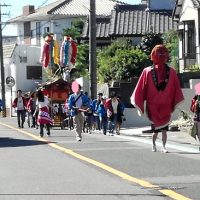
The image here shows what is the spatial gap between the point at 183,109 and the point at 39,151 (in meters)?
12.9

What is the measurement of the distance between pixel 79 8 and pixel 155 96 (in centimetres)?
5500

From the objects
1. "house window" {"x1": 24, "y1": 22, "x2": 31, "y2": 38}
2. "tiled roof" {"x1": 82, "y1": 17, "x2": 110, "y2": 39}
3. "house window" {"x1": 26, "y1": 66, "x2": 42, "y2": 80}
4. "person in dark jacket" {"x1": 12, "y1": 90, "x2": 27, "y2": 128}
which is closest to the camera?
"person in dark jacket" {"x1": 12, "y1": 90, "x2": 27, "y2": 128}

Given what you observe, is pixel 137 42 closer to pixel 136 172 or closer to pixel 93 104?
pixel 93 104

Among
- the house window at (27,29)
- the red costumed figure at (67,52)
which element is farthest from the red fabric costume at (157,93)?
the house window at (27,29)

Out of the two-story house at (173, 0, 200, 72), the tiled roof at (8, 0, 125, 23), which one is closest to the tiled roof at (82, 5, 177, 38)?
the two-story house at (173, 0, 200, 72)

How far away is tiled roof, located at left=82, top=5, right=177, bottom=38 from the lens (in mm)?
49875

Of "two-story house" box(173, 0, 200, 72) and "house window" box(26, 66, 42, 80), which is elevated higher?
"two-story house" box(173, 0, 200, 72)

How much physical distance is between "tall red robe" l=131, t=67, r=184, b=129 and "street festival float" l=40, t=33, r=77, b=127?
632 inches

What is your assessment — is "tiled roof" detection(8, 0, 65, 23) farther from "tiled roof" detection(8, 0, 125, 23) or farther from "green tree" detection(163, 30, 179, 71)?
"green tree" detection(163, 30, 179, 71)

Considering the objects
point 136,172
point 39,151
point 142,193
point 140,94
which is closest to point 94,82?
point 39,151

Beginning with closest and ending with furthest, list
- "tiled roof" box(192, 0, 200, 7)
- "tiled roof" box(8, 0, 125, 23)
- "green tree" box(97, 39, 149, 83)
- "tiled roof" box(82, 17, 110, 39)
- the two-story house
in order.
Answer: "green tree" box(97, 39, 149, 83), "tiled roof" box(192, 0, 200, 7), the two-story house, "tiled roof" box(82, 17, 110, 39), "tiled roof" box(8, 0, 125, 23)

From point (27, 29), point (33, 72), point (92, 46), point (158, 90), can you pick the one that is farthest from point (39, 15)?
point (158, 90)

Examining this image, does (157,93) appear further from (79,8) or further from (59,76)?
(79,8)

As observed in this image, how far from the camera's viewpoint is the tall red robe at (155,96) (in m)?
12.8
